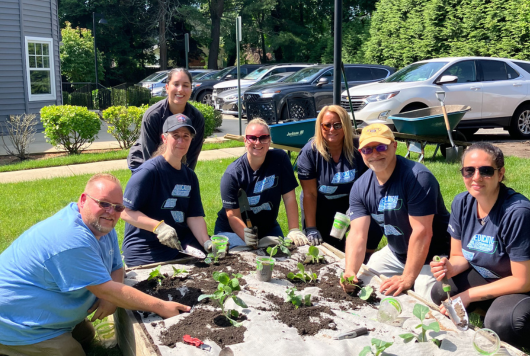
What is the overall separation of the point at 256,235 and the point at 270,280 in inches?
25.5

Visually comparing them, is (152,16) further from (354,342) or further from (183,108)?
(354,342)

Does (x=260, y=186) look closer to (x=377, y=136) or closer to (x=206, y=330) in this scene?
(x=377, y=136)

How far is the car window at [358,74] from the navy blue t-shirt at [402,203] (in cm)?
1039

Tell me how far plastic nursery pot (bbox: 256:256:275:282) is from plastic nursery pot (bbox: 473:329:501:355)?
1412mm

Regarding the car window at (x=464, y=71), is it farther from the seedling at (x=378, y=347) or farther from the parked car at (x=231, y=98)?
the seedling at (x=378, y=347)

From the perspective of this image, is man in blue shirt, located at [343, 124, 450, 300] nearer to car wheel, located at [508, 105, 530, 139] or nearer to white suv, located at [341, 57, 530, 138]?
white suv, located at [341, 57, 530, 138]

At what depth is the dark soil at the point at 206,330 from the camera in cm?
284

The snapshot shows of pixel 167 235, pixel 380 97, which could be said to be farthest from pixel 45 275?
pixel 380 97

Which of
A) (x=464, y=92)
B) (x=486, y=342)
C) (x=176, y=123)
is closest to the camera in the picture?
(x=486, y=342)

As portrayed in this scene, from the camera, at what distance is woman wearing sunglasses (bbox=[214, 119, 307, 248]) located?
432cm

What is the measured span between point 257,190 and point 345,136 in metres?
0.91

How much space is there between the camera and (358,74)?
548 inches

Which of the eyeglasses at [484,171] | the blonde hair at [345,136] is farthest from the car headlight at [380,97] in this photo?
the eyeglasses at [484,171]

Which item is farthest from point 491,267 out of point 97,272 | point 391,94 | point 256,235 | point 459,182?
point 391,94
